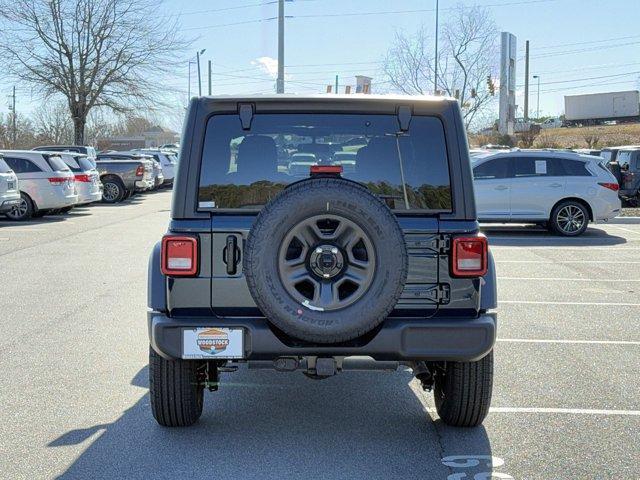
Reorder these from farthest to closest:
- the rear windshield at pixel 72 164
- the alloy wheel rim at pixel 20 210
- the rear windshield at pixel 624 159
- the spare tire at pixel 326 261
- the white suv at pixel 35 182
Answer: the rear windshield at pixel 624 159 < the rear windshield at pixel 72 164 < the white suv at pixel 35 182 < the alloy wheel rim at pixel 20 210 < the spare tire at pixel 326 261

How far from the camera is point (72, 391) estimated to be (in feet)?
20.0

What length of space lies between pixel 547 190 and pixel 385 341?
1383 centimetres

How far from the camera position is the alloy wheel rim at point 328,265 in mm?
4359

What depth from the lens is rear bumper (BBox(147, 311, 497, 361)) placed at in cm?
460

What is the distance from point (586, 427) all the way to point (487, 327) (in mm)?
1152

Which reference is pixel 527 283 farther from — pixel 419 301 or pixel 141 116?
pixel 141 116

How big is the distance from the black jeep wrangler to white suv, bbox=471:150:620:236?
1301 cm

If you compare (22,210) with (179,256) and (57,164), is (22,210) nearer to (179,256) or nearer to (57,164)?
(57,164)

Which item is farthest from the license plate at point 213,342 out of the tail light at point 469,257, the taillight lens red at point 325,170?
the tail light at point 469,257

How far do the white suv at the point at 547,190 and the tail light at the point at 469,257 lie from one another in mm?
13109

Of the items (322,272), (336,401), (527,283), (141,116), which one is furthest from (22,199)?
(141,116)

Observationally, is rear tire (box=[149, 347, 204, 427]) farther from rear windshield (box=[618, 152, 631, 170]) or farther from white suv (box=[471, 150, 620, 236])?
rear windshield (box=[618, 152, 631, 170])

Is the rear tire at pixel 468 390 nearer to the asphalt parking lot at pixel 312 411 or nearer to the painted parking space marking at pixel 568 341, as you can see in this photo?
the asphalt parking lot at pixel 312 411

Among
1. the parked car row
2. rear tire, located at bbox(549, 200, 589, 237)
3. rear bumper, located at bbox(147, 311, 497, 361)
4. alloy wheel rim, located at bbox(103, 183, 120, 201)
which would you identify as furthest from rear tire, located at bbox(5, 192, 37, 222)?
rear bumper, located at bbox(147, 311, 497, 361)
